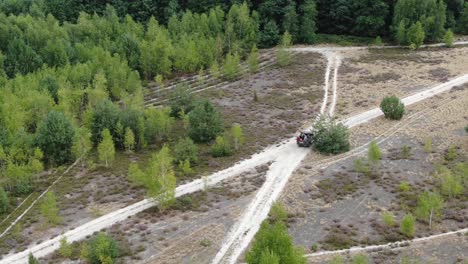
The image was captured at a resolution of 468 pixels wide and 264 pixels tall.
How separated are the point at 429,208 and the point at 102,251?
23.9m

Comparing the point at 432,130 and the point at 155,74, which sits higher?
the point at 155,74

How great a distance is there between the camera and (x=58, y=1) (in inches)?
3826

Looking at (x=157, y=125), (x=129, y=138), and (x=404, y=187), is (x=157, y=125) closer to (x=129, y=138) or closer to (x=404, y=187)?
(x=129, y=138)

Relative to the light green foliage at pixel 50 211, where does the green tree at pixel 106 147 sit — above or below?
above

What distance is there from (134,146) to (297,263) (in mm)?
31223

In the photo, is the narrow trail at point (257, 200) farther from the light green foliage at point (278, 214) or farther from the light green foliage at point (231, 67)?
the light green foliage at point (231, 67)

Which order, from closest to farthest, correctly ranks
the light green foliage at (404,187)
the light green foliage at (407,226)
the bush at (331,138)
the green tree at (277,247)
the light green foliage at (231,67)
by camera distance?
the green tree at (277,247), the light green foliage at (407,226), the light green foliage at (404,187), the bush at (331,138), the light green foliage at (231,67)

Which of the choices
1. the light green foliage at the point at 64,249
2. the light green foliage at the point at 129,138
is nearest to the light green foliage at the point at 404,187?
the light green foliage at the point at 129,138

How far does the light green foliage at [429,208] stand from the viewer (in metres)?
41.4

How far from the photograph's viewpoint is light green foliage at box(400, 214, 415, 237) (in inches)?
1564

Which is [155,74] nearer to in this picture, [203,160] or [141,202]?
[203,160]

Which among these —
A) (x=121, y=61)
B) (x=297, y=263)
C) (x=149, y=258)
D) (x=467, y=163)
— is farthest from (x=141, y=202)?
(x=121, y=61)

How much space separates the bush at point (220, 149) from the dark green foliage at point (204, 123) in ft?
9.43

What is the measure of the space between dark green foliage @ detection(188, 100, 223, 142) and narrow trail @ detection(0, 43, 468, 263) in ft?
18.9
